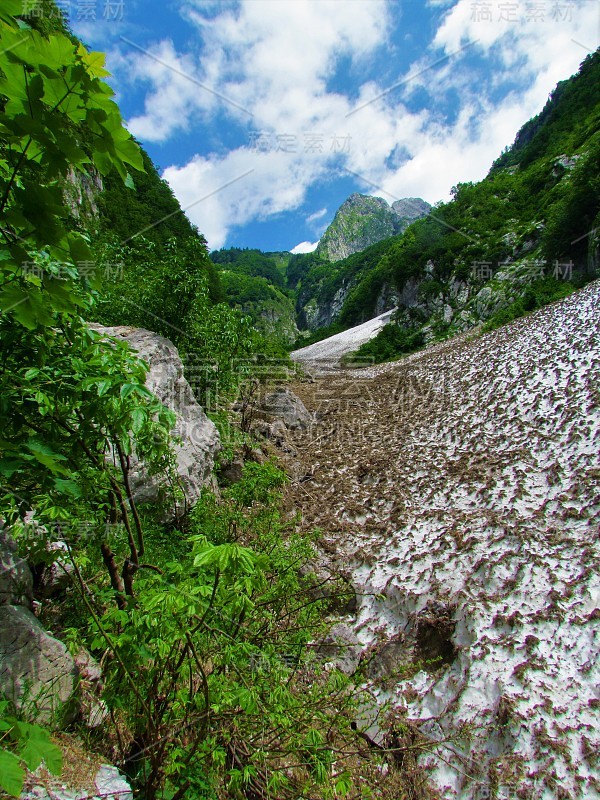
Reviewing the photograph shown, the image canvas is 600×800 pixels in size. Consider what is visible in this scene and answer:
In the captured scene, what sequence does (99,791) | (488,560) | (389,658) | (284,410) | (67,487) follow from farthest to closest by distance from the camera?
(284,410), (488,560), (389,658), (99,791), (67,487)

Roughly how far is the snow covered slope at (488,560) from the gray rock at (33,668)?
2209 mm

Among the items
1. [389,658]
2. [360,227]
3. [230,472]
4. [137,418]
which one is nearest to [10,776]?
[137,418]

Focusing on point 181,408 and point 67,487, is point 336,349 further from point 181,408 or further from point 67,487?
point 67,487

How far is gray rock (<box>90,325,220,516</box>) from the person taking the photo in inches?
240

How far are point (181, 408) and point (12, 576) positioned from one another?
4438 mm

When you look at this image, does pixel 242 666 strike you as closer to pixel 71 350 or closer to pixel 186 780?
pixel 186 780

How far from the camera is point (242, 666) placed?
2.33 m

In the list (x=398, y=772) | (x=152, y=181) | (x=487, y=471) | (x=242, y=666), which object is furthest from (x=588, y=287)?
(x=152, y=181)

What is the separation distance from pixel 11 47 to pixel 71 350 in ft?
4.11

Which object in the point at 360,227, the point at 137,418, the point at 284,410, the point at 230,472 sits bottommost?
the point at 230,472

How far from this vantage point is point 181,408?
22.9 feet

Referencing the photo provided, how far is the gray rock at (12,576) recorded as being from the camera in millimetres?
2609

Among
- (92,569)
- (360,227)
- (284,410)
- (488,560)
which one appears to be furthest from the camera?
(360,227)

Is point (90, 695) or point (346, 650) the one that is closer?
point (90, 695)
